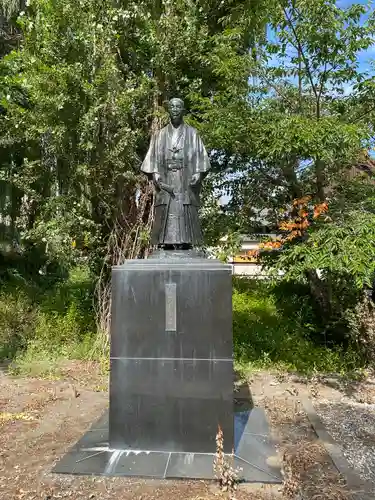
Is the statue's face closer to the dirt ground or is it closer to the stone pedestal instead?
the stone pedestal

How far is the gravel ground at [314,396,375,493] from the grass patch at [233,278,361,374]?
1337 mm

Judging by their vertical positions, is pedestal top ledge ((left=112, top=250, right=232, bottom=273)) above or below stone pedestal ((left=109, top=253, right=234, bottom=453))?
above

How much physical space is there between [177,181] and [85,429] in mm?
2715

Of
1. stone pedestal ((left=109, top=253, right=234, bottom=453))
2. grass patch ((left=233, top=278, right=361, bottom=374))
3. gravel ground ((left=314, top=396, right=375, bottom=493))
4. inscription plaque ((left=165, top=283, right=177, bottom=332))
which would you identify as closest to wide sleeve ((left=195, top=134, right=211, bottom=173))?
stone pedestal ((left=109, top=253, right=234, bottom=453))

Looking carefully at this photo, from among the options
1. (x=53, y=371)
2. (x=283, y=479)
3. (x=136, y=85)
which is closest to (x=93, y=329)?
(x=53, y=371)

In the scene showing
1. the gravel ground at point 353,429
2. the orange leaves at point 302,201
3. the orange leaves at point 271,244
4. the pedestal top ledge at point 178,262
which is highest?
the orange leaves at point 302,201

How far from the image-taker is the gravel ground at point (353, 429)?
4.04m

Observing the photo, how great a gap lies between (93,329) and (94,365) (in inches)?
61.8

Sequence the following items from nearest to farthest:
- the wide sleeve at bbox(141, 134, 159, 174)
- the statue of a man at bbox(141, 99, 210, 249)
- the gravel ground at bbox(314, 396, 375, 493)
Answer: the gravel ground at bbox(314, 396, 375, 493) < the statue of a man at bbox(141, 99, 210, 249) < the wide sleeve at bbox(141, 134, 159, 174)

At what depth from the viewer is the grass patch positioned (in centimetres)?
757

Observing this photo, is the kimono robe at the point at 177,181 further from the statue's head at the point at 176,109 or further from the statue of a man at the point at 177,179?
the statue's head at the point at 176,109

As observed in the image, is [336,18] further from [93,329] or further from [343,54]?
[93,329]

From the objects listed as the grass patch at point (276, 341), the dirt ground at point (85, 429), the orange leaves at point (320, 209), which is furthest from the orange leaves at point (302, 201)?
the dirt ground at point (85, 429)

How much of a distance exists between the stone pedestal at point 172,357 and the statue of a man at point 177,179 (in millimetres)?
422
